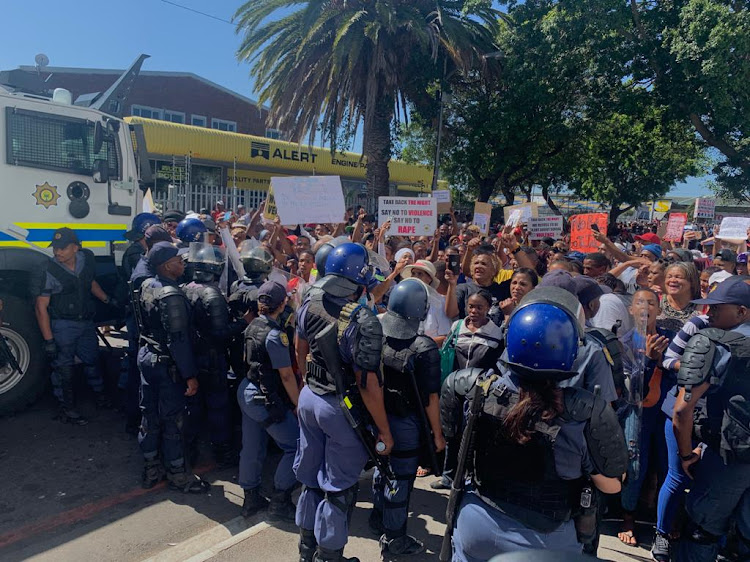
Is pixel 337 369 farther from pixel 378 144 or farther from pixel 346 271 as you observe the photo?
pixel 378 144

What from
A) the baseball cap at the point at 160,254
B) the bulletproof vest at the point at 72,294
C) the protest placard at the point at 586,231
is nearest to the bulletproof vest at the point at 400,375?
the baseball cap at the point at 160,254

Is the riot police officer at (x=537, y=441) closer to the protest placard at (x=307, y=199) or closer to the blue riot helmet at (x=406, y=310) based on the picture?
the blue riot helmet at (x=406, y=310)

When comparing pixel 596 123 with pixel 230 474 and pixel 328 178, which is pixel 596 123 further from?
pixel 230 474

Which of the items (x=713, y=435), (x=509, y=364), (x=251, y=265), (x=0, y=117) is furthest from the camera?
(x=0, y=117)

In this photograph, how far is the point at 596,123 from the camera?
1831 centimetres

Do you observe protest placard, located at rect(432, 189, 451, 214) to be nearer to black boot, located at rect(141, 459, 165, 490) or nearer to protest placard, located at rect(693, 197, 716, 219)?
protest placard, located at rect(693, 197, 716, 219)

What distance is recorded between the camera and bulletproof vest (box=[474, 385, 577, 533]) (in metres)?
1.92

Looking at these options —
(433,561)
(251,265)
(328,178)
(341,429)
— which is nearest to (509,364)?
(341,429)

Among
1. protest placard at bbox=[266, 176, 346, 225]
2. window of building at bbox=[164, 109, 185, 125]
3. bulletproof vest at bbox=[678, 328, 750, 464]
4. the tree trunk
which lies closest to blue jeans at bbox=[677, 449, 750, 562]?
bulletproof vest at bbox=[678, 328, 750, 464]

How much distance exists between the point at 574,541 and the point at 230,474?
3228 mm

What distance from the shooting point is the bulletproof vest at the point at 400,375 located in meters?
3.10

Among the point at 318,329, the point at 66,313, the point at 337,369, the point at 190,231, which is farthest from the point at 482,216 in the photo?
the point at 337,369

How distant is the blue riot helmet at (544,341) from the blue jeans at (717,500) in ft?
5.59

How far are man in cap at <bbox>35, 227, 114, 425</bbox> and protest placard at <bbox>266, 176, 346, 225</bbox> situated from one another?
236 centimetres
